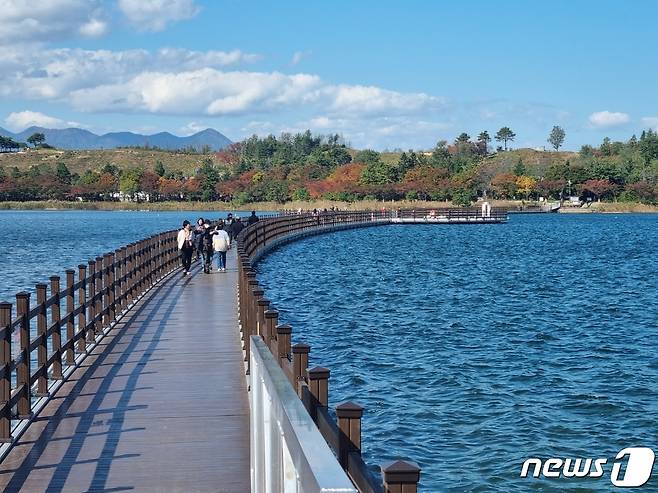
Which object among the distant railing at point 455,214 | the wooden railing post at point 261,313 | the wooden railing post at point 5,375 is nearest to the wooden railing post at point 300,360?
the wooden railing post at point 261,313

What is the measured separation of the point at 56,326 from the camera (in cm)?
1198

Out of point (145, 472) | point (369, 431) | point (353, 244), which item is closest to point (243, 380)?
point (369, 431)

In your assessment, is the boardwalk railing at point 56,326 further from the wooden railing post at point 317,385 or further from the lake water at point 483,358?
the lake water at point 483,358

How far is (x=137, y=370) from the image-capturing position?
43.2 ft

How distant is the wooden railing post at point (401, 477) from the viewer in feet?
12.4

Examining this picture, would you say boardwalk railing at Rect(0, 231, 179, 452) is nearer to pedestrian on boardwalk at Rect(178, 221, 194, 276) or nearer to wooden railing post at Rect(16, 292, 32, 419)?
wooden railing post at Rect(16, 292, 32, 419)

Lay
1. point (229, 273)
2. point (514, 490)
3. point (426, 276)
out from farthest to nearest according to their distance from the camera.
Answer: point (426, 276) → point (229, 273) → point (514, 490)

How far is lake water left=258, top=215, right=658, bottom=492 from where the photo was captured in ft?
45.5

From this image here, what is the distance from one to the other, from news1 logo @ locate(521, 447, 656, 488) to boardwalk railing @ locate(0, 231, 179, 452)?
6334 mm

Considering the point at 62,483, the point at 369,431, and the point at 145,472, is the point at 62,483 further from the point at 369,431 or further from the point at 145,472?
the point at 369,431

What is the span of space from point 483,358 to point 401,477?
18011mm

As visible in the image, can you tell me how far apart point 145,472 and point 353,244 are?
208 ft

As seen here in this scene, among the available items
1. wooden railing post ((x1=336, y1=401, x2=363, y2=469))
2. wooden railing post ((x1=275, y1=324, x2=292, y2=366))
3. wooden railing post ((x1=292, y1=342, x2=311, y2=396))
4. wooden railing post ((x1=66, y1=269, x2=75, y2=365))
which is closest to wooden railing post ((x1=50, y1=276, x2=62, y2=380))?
wooden railing post ((x1=66, y1=269, x2=75, y2=365))

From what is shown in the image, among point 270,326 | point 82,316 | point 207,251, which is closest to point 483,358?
point 82,316
